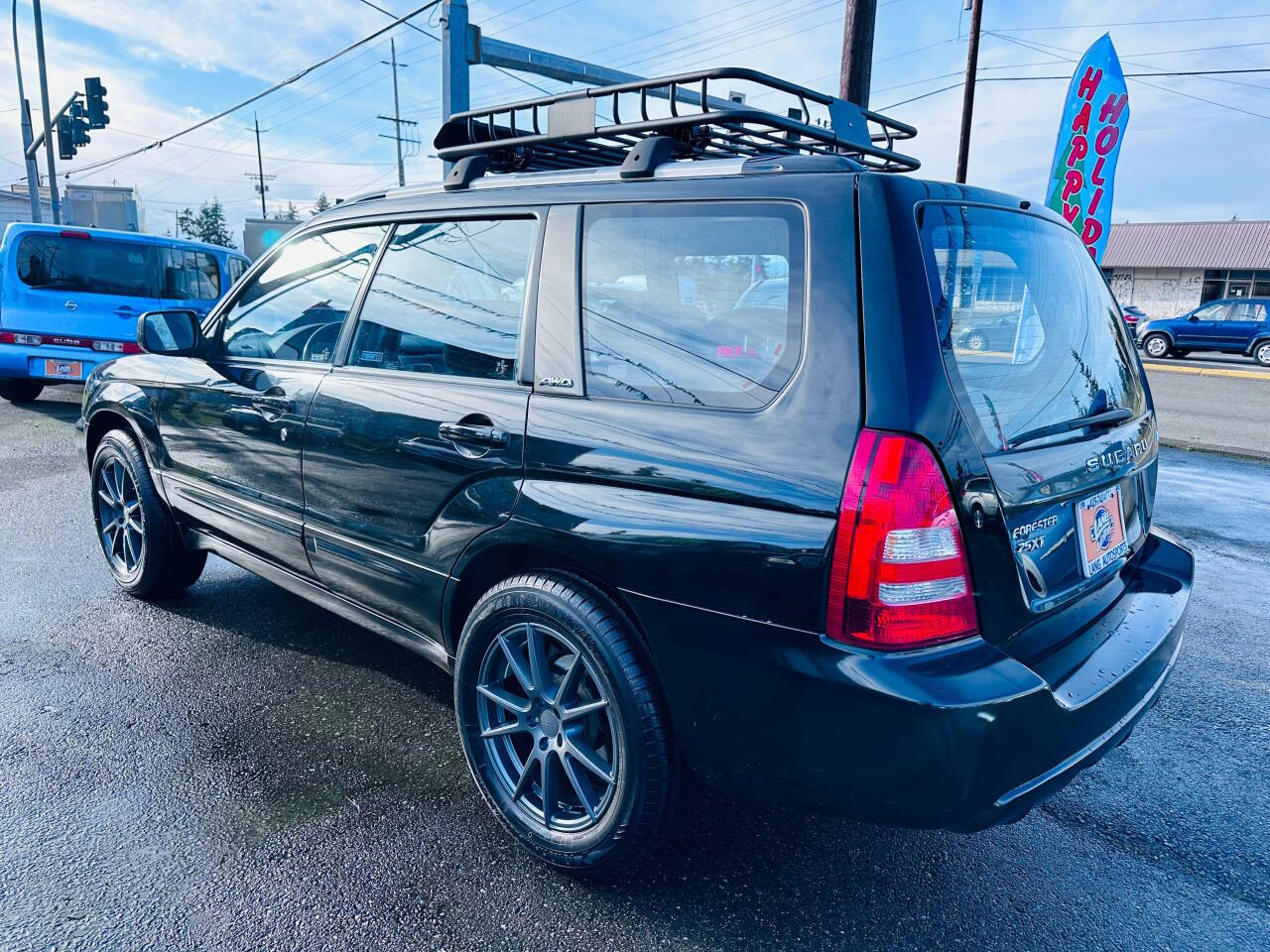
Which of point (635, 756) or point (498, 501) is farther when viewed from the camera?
point (498, 501)

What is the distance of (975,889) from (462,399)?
192 cm

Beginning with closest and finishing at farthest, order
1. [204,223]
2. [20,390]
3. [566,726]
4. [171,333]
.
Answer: [566,726] < [171,333] < [20,390] < [204,223]

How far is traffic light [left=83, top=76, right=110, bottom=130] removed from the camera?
2077 cm

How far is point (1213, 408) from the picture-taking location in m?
12.4

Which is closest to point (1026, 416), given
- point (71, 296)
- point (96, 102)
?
point (71, 296)

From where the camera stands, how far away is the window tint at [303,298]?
293 centimetres

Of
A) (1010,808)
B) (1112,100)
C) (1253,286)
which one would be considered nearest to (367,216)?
(1010,808)

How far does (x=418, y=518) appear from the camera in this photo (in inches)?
99.2

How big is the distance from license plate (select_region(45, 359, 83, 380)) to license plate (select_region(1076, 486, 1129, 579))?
370 inches

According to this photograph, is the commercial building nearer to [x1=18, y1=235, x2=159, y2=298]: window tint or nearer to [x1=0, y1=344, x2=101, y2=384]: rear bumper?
[x1=18, y1=235, x2=159, y2=298]: window tint

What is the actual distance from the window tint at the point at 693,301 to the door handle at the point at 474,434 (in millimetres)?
292

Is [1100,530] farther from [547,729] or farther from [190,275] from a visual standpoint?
[190,275]

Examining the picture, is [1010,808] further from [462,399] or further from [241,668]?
[241,668]

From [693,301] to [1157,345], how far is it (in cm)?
2676
